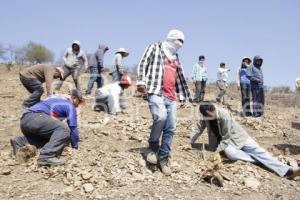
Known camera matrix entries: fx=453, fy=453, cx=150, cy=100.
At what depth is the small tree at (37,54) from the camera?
35438 mm

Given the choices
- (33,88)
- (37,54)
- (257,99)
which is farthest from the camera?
(37,54)

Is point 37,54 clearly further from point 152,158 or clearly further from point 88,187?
point 88,187

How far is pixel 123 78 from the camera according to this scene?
360 inches

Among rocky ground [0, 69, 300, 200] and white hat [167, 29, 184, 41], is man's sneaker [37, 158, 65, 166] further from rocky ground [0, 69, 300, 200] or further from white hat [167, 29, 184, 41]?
white hat [167, 29, 184, 41]

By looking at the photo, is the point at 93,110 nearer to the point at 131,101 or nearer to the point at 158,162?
the point at 131,101

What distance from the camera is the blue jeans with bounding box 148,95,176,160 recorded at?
5.11 metres

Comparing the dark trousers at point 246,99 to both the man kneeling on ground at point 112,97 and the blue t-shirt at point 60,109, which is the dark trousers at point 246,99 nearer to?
the man kneeling on ground at point 112,97

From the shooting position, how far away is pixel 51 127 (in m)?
5.34

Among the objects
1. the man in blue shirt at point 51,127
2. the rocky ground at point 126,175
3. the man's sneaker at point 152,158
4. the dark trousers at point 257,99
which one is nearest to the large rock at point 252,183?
the rocky ground at point 126,175

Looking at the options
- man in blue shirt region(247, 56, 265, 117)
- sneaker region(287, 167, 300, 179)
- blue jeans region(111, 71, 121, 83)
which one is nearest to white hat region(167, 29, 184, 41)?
sneaker region(287, 167, 300, 179)

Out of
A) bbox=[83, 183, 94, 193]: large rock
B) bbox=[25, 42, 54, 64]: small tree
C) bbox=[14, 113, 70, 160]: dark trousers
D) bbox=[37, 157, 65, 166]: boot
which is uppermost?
bbox=[25, 42, 54, 64]: small tree

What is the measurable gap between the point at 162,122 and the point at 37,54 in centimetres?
3246

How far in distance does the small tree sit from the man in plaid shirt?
31.1 m

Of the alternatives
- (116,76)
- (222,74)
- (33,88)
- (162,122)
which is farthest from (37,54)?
(162,122)
